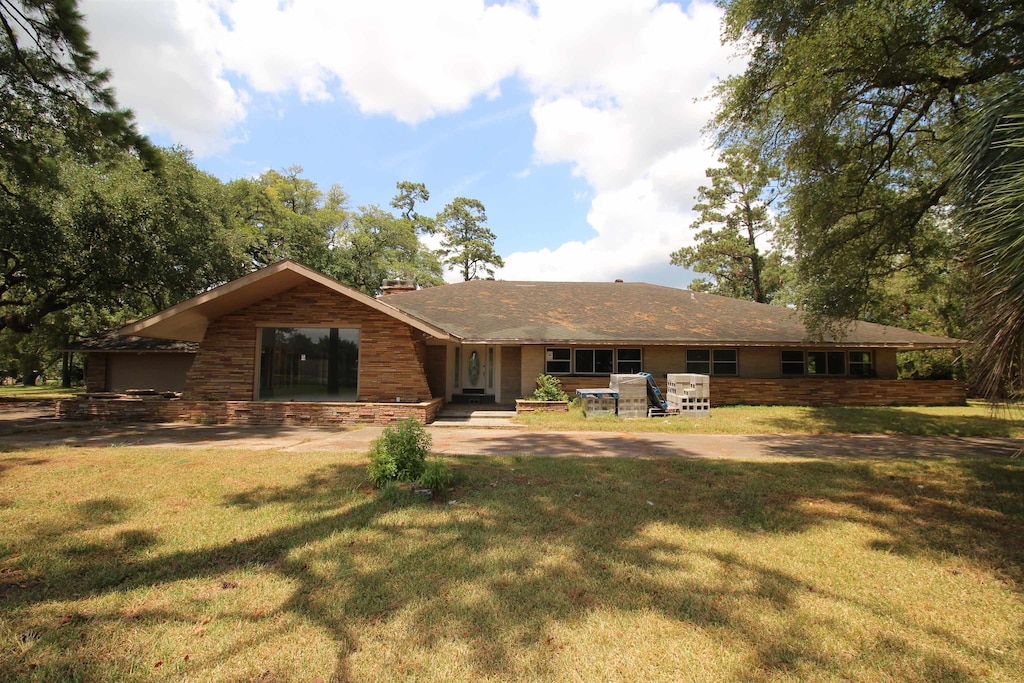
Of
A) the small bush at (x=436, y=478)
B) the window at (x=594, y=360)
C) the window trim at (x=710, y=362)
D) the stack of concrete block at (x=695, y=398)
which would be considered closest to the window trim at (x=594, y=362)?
the window at (x=594, y=360)

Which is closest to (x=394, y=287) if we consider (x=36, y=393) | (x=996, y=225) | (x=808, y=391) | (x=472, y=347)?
(x=472, y=347)

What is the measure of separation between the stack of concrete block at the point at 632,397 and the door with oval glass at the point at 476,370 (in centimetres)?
581

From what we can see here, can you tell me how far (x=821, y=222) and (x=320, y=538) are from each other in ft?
42.0

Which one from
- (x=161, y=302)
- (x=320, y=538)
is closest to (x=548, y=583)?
(x=320, y=538)

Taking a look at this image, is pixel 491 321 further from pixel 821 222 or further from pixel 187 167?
pixel 187 167

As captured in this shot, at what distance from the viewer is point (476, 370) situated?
1894cm

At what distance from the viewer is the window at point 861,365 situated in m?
18.8

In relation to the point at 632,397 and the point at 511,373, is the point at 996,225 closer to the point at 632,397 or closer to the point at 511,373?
the point at 632,397

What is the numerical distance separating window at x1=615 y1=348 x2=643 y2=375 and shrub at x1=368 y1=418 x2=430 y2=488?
506 inches

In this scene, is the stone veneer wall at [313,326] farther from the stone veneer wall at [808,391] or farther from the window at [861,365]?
the window at [861,365]

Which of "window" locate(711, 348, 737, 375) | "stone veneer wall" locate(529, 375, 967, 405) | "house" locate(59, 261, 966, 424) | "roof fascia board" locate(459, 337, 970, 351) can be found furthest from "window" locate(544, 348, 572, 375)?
"window" locate(711, 348, 737, 375)

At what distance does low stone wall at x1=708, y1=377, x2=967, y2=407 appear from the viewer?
17.7 metres

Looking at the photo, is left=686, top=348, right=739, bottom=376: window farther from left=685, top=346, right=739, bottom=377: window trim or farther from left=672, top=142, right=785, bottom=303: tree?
left=672, top=142, right=785, bottom=303: tree

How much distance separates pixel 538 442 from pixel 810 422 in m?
8.70
